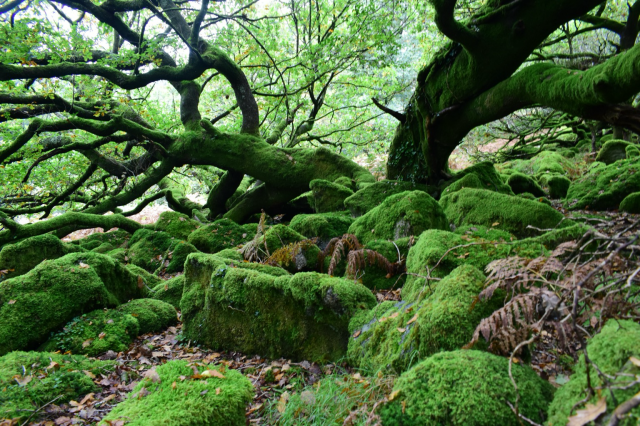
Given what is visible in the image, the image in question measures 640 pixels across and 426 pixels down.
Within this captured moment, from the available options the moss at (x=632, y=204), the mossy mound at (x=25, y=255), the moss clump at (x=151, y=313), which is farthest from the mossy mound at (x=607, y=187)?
the mossy mound at (x=25, y=255)

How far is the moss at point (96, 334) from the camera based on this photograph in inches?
156

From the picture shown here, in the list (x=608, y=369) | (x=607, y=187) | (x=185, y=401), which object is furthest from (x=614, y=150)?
(x=185, y=401)

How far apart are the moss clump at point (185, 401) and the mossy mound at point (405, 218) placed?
123 inches

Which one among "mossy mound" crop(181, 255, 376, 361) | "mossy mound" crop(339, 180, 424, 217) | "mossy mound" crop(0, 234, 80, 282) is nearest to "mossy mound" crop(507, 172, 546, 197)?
"mossy mound" crop(339, 180, 424, 217)

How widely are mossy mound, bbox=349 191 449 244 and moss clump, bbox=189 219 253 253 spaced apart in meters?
3.03

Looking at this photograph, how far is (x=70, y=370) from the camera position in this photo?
10.7 ft

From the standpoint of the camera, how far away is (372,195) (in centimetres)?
756

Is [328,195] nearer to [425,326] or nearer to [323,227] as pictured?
[323,227]

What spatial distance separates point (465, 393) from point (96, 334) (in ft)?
13.5

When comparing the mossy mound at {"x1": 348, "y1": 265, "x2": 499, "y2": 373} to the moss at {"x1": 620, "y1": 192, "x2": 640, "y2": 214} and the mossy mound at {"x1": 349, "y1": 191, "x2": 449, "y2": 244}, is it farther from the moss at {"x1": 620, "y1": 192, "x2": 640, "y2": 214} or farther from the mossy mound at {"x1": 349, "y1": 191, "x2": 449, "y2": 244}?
the moss at {"x1": 620, "y1": 192, "x2": 640, "y2": 214}

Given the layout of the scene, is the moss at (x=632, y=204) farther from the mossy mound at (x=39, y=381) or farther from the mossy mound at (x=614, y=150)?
the mossy mound at (x=39, y=381)

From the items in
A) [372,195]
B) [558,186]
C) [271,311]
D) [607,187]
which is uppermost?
[558,186]

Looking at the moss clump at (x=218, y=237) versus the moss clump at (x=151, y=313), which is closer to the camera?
the moss clump at (x=151, y=313)

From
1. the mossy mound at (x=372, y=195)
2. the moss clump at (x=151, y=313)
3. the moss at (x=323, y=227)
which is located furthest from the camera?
the mossy mound at (x=372, y=195)
